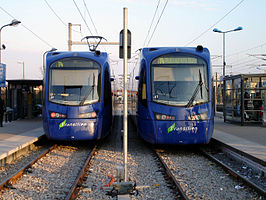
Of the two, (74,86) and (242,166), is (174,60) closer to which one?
(74,86)

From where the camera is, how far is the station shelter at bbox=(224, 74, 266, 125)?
52.3 feet

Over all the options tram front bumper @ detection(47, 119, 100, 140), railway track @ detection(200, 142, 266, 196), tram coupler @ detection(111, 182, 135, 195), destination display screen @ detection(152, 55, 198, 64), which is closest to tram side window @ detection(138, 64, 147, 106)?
destination display screen @ detection(152, 55, 198, 64)

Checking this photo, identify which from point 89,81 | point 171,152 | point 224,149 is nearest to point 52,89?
point 89,81

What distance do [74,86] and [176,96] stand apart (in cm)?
339

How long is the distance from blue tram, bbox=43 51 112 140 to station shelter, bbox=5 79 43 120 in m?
10.3

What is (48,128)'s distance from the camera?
1051 centimetres

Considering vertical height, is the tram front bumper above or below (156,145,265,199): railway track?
above

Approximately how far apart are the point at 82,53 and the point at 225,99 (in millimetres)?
9952

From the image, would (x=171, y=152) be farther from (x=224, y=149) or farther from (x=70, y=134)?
(x=70, y=134)

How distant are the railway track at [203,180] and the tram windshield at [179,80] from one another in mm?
1686

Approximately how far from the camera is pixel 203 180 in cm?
709

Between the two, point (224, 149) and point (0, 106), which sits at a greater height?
point (0, 106)

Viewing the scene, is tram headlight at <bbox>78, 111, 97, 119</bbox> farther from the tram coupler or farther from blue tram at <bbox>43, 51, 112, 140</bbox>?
the tram coupler

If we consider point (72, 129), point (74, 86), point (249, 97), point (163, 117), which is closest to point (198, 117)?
point (163, 117)
